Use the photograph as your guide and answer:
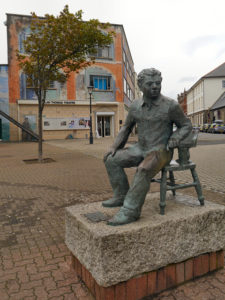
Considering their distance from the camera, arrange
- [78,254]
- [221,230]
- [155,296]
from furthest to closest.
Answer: [221,230]
[78,254]
[155,296]

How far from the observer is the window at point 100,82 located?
91.0 ft

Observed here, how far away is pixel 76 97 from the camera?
27.6 metres

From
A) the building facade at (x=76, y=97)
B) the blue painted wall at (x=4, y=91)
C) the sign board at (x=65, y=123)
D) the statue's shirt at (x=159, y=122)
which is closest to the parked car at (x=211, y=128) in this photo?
the building facade at (x=76, y=97)

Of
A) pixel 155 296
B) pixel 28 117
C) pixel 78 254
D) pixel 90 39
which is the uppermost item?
pixel 90 39

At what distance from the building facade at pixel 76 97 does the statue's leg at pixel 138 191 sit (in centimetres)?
2512

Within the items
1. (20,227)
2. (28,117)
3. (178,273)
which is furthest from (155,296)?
(28,117)

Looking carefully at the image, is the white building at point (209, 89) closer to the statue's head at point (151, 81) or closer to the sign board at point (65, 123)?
the sign board at point (65, 123)

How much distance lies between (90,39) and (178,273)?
10334mm

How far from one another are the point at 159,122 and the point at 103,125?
2670 centimetres

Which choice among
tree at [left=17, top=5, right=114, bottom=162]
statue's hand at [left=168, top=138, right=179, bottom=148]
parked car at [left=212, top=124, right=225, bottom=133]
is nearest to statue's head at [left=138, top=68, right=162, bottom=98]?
statue's hand at [left=168, top=138, right=179, bottom=148]

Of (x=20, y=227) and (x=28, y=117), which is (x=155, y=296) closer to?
(x=20, y=227)

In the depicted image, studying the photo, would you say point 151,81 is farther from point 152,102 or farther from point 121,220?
point 121,220

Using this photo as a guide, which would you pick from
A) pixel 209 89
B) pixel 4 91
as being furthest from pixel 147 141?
pixel 209 89

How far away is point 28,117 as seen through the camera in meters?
26.2
